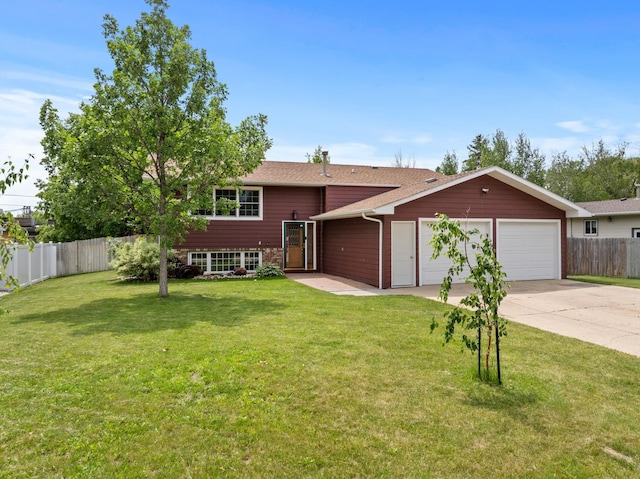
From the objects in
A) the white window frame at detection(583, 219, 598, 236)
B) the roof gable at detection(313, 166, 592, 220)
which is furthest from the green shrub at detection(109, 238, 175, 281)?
the white window frame at detection(583, 219, 598, 236)

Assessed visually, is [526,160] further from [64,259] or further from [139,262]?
[64,259]

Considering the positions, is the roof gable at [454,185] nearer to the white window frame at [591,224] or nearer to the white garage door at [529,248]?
the white garage door at [529,248]

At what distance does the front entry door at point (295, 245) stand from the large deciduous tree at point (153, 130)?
6.48 m

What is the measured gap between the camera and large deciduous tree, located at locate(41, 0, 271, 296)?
947 cm

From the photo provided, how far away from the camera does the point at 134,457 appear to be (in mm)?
2879

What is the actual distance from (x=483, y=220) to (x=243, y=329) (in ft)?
31.6

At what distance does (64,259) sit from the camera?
17.5 metres

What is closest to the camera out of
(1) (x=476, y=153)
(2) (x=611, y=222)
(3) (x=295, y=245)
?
(3) (x=295, y=245)

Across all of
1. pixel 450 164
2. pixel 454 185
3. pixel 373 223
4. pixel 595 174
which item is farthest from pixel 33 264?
pixel 595 174

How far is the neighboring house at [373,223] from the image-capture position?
12.6 m

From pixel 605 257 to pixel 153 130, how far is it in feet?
56.1

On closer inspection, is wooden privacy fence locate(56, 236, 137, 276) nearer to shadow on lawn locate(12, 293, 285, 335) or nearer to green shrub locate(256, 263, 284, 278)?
green shrub locate(256, 263, 284, 278)

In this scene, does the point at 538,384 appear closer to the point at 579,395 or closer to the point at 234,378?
the point at 579,395

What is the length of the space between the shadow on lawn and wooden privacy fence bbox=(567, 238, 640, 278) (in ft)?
46.4
